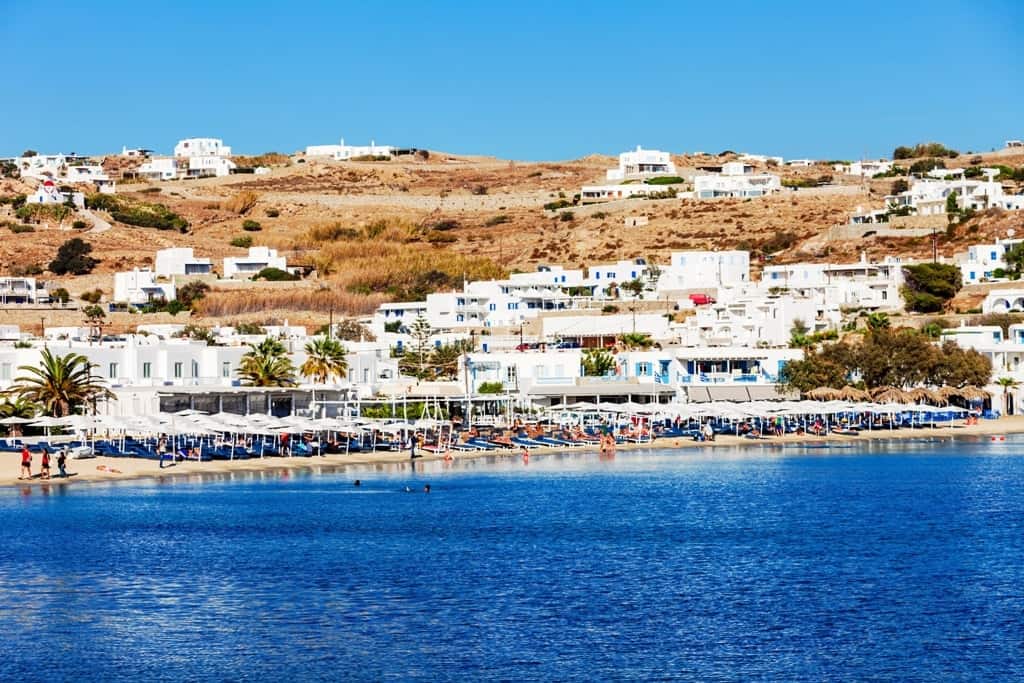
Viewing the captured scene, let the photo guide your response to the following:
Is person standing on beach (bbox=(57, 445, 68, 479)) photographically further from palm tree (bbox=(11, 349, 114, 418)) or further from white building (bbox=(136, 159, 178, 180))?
white building (bbox=(136, 159, 178, 180))

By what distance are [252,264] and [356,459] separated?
68.0 m

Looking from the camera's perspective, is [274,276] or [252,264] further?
[252,264]

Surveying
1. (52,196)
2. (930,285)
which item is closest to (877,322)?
(930,285)

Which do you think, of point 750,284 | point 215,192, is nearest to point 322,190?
point 215,192

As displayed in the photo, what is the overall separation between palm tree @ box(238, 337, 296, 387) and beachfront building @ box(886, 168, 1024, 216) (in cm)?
7172

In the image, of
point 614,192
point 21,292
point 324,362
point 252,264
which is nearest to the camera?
point 324,362

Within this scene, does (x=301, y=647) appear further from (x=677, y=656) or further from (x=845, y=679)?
(x=845, y=679)

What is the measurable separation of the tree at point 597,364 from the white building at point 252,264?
165 ft

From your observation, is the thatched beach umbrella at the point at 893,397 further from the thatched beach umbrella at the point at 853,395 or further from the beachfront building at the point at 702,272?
the beachfront building at the point at 702,272

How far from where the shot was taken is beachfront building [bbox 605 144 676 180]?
17612cm

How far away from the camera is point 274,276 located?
127m

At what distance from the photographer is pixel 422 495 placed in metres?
53.9

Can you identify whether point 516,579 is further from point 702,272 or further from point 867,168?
point 867,168

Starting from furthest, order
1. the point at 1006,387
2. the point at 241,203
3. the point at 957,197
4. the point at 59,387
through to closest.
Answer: the point at 241,203 < the point at 957,197 < the point at 1006,387 < the point at 59,387
